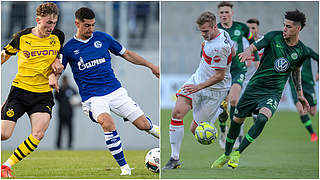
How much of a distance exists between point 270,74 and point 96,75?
2382mm

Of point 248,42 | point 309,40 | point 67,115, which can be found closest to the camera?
point 248,42

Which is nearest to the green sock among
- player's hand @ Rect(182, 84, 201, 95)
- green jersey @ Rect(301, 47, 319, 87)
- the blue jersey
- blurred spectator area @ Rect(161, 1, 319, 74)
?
player's hand @ Rect(182, 84, 201, 95)

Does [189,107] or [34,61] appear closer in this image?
[34,61]

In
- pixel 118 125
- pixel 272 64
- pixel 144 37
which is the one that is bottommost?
pixel 118 125

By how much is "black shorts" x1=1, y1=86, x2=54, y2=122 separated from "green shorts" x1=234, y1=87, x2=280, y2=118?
8.64 ft

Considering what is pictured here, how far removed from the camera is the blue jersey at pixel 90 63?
6816mm

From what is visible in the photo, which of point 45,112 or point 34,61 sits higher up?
point 34,61

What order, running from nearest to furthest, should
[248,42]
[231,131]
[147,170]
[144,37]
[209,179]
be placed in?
[209,179] → [147,170] → [231,131] → [248,42] → [144,37]

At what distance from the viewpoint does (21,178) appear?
648cm

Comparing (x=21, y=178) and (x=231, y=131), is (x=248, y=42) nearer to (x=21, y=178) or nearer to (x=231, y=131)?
(x=231, y=131)

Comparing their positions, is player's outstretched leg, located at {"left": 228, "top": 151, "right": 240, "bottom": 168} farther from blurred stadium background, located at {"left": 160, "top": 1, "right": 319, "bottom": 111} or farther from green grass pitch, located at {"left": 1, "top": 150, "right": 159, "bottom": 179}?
blurred stadium background, located at {"left": 160, "top": 1, "right": 319, "bottom": 111}

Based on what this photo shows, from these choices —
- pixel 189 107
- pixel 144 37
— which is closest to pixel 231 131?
pixel 189 107

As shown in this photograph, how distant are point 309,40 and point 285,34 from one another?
16265 millimetres

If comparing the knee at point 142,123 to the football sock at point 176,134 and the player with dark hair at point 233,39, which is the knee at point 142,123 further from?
A: the player with dark hair at point 233,39
